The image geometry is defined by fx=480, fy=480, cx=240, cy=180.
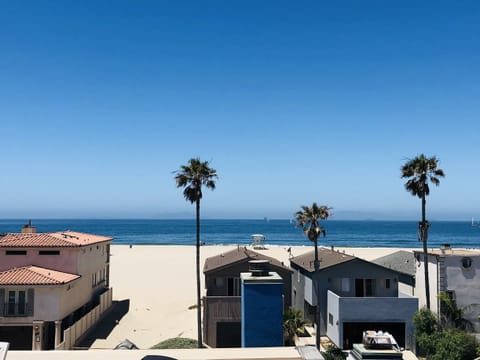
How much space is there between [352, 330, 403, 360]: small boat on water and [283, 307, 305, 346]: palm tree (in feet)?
62.5

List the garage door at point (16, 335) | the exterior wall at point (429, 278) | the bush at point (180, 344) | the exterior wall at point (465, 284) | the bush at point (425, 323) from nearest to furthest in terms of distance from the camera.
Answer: the bush at point (180, 344)
the bush at point (425, 323)
the garage door at point (16, 335)
the exterior wall at point (465, 284)
the exterior wall at point (429, 278)

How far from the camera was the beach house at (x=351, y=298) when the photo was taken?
32.6 metres

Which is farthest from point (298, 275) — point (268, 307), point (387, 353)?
point (387, 353)

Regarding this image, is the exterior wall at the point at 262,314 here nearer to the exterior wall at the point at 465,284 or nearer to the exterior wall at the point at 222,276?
the exterior wall at the point at 222,276

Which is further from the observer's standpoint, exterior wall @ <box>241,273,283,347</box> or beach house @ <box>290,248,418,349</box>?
beach house @ <box>290,248,418,349</box>

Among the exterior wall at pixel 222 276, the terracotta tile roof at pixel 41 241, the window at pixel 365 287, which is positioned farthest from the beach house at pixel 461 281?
the terracotta tile roof at pixel 41 241

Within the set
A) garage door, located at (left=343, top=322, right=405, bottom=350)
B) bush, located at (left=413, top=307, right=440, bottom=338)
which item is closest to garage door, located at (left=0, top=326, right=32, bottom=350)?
garage door, located at (left=343, top=322, right=405, bottom=350)

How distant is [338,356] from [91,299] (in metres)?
21.4

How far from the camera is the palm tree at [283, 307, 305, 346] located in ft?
103

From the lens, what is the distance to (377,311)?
32.7 m

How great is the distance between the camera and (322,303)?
119 ft

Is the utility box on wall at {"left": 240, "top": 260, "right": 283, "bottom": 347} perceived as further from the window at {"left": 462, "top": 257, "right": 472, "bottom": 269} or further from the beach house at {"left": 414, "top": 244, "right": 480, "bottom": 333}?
the window at {"left": 462, "top": 257, "right": 472, "bottom": 269}

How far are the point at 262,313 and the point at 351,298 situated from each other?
14.7 metres

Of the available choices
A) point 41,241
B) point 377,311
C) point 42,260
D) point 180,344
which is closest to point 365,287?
point 377,311
